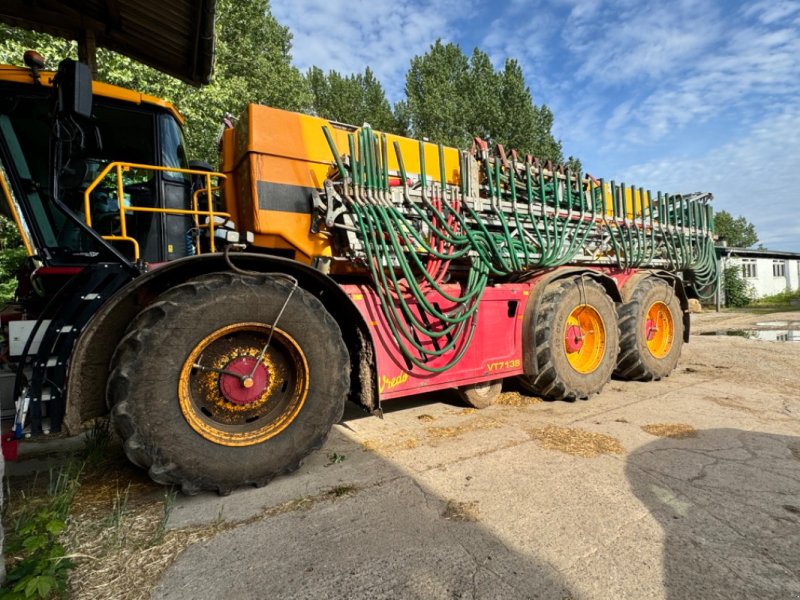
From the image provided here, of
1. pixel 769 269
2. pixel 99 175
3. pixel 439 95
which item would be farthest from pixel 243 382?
pixel 769 269

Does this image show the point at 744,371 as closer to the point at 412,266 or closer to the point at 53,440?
the point at 412,266

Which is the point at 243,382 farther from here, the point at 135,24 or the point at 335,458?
the point at 135,24

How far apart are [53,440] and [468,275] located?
4.11m

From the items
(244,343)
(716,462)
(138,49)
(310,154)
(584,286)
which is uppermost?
(138,49)

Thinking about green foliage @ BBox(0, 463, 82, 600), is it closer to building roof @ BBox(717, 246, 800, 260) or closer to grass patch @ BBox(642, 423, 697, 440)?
grass patch @ BBox(642, 423, 697, 440)

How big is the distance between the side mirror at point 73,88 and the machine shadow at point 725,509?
12.2ft

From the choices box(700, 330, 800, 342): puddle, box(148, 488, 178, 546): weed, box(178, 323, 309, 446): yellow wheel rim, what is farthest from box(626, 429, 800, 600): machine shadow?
box(700, 330, 800, 342): puddle

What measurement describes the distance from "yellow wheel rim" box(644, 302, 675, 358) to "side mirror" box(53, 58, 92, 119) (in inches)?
254

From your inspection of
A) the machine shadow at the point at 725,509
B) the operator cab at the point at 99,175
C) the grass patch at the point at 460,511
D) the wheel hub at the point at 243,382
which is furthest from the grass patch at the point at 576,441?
the operator cab at the point at 99,175

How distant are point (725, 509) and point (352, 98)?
29689mm

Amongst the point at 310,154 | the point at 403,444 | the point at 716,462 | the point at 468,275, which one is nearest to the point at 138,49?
the point at 310,154

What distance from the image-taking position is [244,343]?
9.35 ft

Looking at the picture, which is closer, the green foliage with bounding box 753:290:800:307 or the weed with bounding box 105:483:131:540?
the weed with bounding box 105:483:131:540

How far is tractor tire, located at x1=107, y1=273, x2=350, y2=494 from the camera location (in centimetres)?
240
